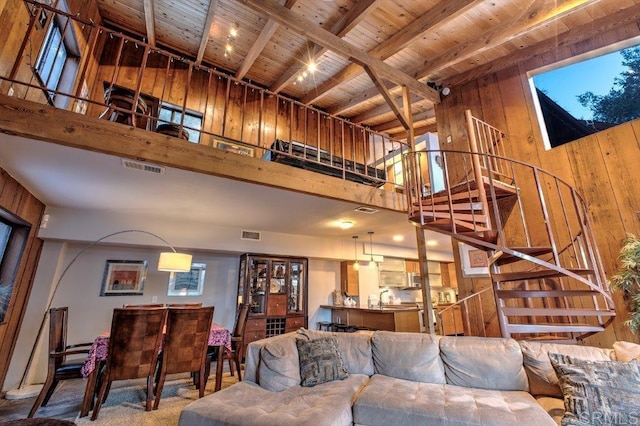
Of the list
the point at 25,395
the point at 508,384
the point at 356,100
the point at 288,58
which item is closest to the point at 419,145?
the point at 356,100

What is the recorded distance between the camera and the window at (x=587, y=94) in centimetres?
366

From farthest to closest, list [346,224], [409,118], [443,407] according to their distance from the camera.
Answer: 1. [346,224]
2. [409,118]
3. [443,407]

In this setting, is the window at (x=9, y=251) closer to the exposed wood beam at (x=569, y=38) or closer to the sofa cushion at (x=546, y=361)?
the sofa cushion at (x=546, y=361)

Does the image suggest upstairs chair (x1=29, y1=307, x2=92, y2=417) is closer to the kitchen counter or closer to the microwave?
the kitchen counter

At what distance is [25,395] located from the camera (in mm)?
3527

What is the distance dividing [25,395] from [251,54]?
543cm

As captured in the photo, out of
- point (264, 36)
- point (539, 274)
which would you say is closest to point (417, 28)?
point (264, 36)

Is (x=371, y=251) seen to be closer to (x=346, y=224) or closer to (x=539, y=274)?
(x=346, y=224)

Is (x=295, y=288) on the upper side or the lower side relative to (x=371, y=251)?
lower

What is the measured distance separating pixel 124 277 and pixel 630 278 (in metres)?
6.93

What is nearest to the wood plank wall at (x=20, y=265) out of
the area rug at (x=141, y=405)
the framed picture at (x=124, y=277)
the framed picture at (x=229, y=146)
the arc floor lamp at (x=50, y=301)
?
the arc floor lamp at (x=50, y=301)

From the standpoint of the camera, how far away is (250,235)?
5426mm

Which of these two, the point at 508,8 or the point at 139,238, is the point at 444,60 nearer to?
the point at 508,8

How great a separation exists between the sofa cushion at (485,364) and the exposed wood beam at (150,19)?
5498 mm
